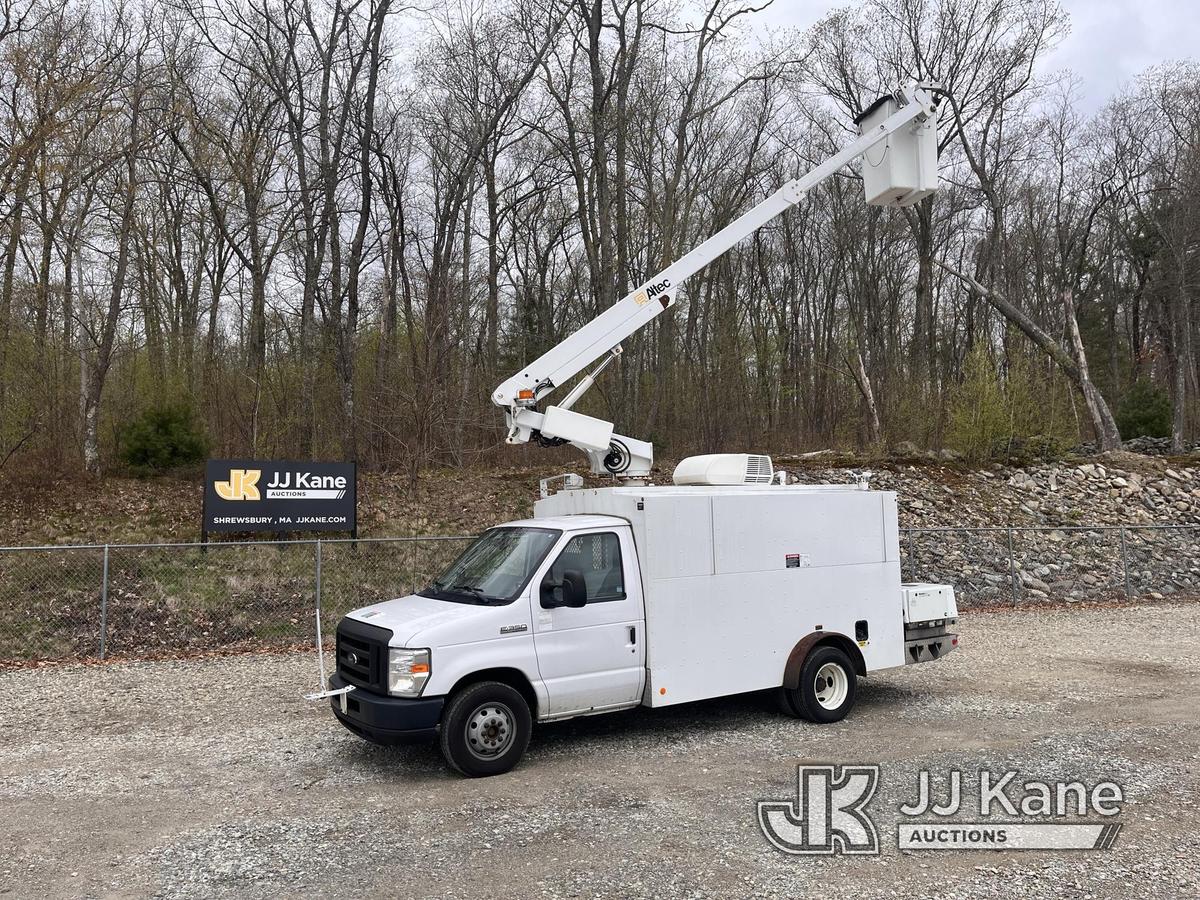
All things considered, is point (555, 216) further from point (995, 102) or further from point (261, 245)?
point (995, 102)

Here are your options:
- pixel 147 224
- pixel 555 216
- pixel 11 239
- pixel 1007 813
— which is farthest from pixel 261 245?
pixel 1007 813

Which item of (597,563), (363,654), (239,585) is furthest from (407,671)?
(239,585)

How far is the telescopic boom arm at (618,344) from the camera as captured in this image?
30.8ft

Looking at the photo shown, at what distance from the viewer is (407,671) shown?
662 cm

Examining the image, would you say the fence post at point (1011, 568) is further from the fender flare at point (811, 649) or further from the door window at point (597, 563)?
the door window at point (597, 563)

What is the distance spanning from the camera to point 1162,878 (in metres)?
4.97

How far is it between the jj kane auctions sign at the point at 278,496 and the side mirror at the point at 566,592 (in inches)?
370

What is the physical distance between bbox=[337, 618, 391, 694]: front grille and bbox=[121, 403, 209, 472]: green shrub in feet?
43.8

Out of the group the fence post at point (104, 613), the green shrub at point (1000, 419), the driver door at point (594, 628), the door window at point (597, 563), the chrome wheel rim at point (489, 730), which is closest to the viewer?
the chrome wheel rim at point (489, 730)

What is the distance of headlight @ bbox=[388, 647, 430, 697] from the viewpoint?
659 centimetres

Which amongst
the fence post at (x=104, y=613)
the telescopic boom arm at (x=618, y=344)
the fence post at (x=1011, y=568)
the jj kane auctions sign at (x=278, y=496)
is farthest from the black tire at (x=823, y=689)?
the fence post at (x=1011, y=568)

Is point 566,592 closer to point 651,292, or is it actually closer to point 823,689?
point 823,689

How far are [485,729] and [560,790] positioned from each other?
770 millimetres

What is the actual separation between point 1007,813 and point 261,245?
23.5 meters
